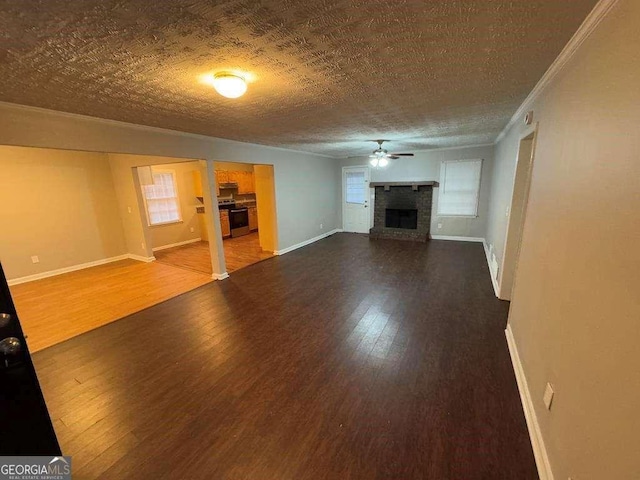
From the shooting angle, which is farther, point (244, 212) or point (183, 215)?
point (244, 212)

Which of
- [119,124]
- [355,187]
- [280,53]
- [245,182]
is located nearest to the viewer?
[280,53]

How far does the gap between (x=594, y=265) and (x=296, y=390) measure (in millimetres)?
1967

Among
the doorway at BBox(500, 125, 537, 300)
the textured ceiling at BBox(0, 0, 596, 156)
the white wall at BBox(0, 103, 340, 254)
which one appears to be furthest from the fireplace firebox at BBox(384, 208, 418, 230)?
the textured ceiling at BBox(0, 0, 596, 156)

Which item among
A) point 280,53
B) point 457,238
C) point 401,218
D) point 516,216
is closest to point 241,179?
point 401,218

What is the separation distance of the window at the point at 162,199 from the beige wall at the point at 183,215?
0.11 meters

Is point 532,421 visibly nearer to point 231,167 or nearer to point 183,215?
point 183,215

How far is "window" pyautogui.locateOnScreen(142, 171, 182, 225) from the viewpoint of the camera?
614cm

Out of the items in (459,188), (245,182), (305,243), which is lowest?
(305,243)

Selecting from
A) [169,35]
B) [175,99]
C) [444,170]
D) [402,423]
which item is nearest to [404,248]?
[444,170]

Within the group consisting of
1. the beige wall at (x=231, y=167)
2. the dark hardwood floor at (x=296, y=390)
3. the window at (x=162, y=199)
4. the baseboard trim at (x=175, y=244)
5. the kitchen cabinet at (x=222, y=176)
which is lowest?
the dark hardwood floor at (x=296, y=390)

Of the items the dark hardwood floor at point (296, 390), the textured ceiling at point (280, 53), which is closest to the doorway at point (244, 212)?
the dark hardwood floor at point (296, 390)

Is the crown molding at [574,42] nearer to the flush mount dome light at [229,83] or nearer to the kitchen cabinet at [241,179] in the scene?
the flush mount dome light at [229,83]

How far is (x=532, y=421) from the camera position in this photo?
1.64m

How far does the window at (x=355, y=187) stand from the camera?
24.9ft
